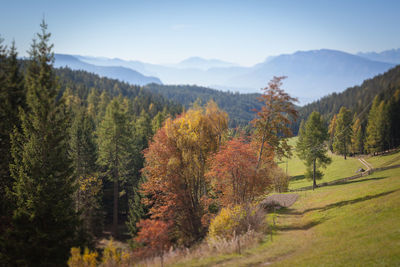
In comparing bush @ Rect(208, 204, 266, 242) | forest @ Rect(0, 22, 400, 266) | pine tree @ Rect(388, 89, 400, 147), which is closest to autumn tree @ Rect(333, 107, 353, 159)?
pine tree @ Rect(388, 89, 400, 147)

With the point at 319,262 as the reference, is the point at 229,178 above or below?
above

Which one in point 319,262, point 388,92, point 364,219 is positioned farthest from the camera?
point 388,92

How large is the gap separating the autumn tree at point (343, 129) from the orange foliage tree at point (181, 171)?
3940 centimetres

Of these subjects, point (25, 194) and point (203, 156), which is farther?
point (203, 156)

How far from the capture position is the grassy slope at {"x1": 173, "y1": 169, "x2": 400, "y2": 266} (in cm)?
1088

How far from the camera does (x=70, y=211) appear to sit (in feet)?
60.1

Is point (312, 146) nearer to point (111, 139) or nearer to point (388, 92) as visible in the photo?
point (111, 139)

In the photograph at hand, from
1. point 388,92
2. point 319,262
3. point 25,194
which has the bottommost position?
point 319,262

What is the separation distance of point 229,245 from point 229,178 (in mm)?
6784

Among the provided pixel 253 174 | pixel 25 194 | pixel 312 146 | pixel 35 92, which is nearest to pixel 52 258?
pixel 25 194

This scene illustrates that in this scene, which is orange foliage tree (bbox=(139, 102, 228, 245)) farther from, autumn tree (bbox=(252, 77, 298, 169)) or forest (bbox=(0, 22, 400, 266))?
autumn tree (bbox=(252, 77, 298, 169))

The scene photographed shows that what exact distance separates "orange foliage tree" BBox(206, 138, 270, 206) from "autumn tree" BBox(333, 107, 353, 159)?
121 ft

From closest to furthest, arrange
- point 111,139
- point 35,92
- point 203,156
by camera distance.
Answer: point 35,92, point 203,156, point 111,139

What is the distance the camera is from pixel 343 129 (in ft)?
174
